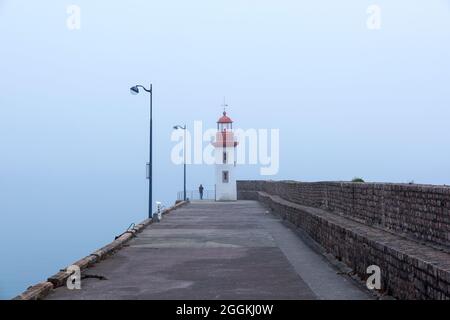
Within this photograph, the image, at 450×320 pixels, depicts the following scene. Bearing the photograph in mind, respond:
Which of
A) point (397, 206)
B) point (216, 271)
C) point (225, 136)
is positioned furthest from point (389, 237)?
point (225, 136)

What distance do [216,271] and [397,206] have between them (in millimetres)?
4079

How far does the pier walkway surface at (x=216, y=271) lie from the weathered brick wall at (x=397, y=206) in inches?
61.1

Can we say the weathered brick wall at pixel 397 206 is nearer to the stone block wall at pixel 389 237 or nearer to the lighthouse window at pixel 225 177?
the stone block wall at pixel 389 237

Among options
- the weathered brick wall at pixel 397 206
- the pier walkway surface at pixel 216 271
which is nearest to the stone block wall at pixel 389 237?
the weathered brick wall at pixel 397 206

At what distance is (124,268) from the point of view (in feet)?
46.9

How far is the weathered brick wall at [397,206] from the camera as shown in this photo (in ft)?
34.9

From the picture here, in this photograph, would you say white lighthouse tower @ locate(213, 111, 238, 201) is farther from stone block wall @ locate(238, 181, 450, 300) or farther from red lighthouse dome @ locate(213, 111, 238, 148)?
stone block wall @ locate(238, 181, 450, 300)

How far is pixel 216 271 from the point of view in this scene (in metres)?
13.6

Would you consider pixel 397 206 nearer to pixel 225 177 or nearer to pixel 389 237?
pixel 389 237

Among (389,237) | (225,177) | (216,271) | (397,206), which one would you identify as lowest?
(216,271)

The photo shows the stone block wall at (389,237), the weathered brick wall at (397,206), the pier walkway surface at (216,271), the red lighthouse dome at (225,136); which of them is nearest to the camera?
the stone block wall at (389,237)

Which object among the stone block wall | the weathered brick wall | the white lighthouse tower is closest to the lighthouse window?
the white lighthouse tower

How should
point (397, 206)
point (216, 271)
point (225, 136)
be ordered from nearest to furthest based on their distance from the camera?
point (397, 206), point (216, 271), point (225, 136)
